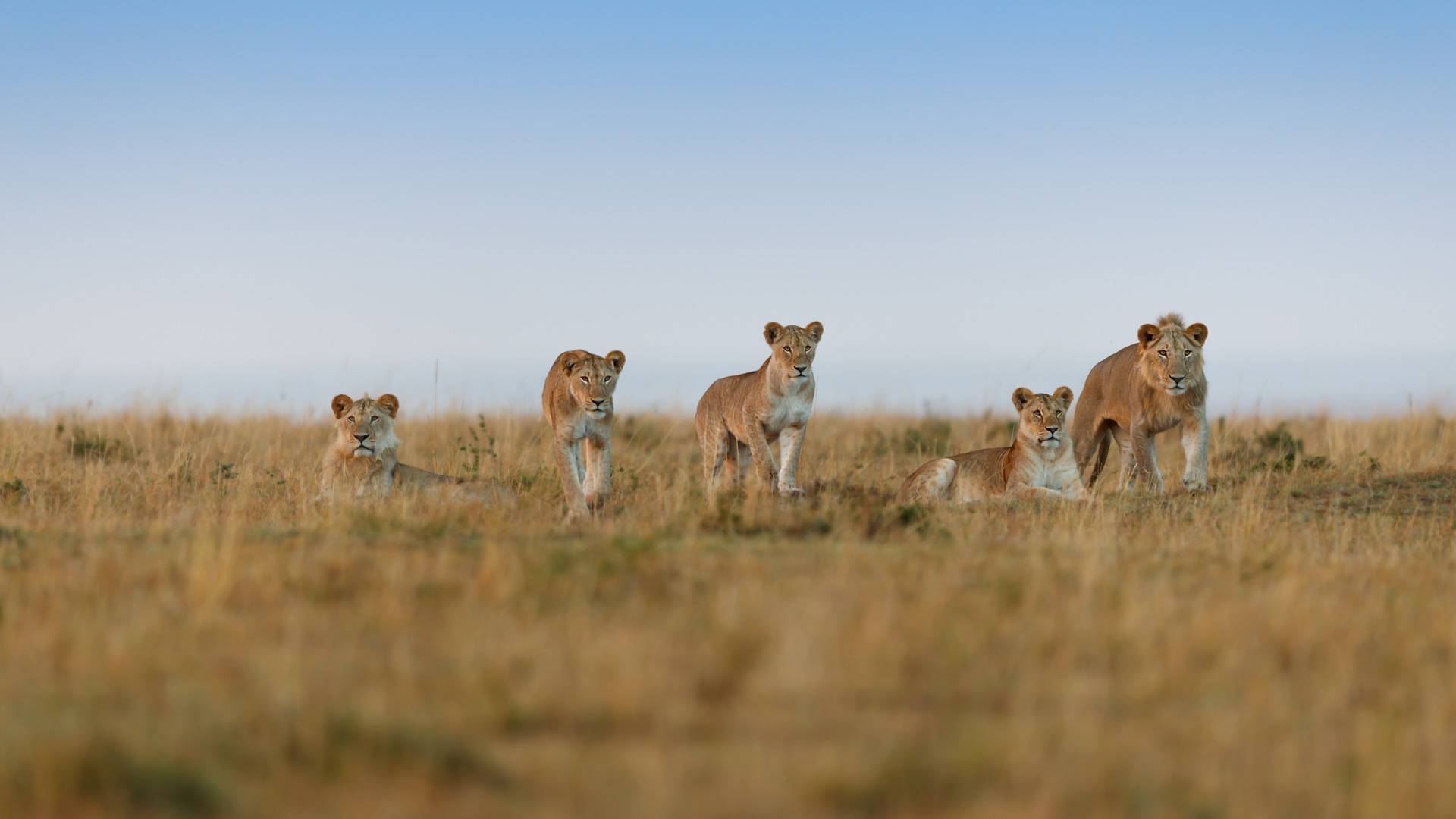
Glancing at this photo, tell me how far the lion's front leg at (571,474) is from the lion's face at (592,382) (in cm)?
41

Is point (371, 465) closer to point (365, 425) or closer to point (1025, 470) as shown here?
point (365, 425)

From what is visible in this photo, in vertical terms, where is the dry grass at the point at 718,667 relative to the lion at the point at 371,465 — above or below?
below

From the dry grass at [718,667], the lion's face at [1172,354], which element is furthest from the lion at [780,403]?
the lion's face at [1172,354]

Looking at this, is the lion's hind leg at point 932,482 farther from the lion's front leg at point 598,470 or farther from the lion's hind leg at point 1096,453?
the lion's front leg at point 598,470

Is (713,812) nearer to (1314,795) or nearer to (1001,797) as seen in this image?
(1001,797)

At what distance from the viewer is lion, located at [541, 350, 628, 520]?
13312 mm

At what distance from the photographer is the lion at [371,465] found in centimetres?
1380

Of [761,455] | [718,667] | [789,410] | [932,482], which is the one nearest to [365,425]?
[761,455]

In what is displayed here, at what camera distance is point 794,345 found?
14.5m

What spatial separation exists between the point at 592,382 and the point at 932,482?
163 inches

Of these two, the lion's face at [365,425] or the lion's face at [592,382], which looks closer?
the lion's face at [592,382]

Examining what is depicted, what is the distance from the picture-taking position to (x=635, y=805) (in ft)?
15.5

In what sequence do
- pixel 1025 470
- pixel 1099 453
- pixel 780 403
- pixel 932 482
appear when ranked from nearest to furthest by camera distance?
pixel 780 403 < pixel 1025 470 < pixel 932 482 < pixel 1099 453

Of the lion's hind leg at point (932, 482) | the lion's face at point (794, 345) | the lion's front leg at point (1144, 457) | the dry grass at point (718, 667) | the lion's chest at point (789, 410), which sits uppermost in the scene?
the lion's face at point (794, 345)
